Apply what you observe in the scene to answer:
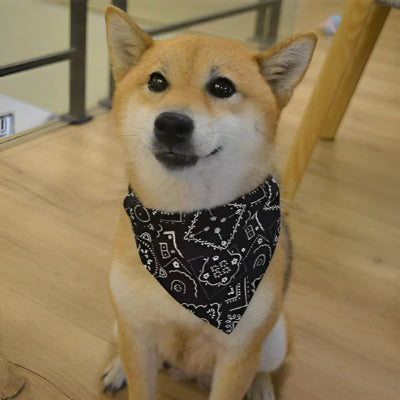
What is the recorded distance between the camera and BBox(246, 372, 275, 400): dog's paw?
112 centimetres

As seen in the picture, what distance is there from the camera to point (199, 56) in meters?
0.84

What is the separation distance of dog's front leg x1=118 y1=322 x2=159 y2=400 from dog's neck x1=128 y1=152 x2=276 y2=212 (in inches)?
9.0

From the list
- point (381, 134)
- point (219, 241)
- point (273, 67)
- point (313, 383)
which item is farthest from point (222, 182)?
point (381, 134)

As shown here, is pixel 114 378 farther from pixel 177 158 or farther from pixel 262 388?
pixel 177 158

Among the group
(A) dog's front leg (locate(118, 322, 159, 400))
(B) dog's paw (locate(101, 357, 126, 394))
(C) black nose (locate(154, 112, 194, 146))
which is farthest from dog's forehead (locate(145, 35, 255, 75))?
(B) dog's paw (locate(101, 357, 126, 394))

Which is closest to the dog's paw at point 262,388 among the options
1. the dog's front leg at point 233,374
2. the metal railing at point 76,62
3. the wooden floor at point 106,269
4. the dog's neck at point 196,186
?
the wooden floor at point 106,269

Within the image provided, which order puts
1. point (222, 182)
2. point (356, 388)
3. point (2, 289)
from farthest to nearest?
point (2, 289)
point (356, 388)
point (222, 182)

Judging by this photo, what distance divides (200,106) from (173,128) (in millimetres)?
57

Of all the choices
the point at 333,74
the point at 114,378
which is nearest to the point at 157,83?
the point at 114,378

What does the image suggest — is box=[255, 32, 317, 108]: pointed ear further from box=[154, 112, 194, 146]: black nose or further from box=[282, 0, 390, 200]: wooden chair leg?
box=[282, 0, 390, 200]: wooden chair leg

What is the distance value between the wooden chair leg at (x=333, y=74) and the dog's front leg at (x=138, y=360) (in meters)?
0.79

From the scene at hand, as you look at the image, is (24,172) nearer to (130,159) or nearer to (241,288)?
(130,159)

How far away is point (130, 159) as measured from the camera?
0.90 m

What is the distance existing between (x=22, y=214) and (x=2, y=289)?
12.5 inches
